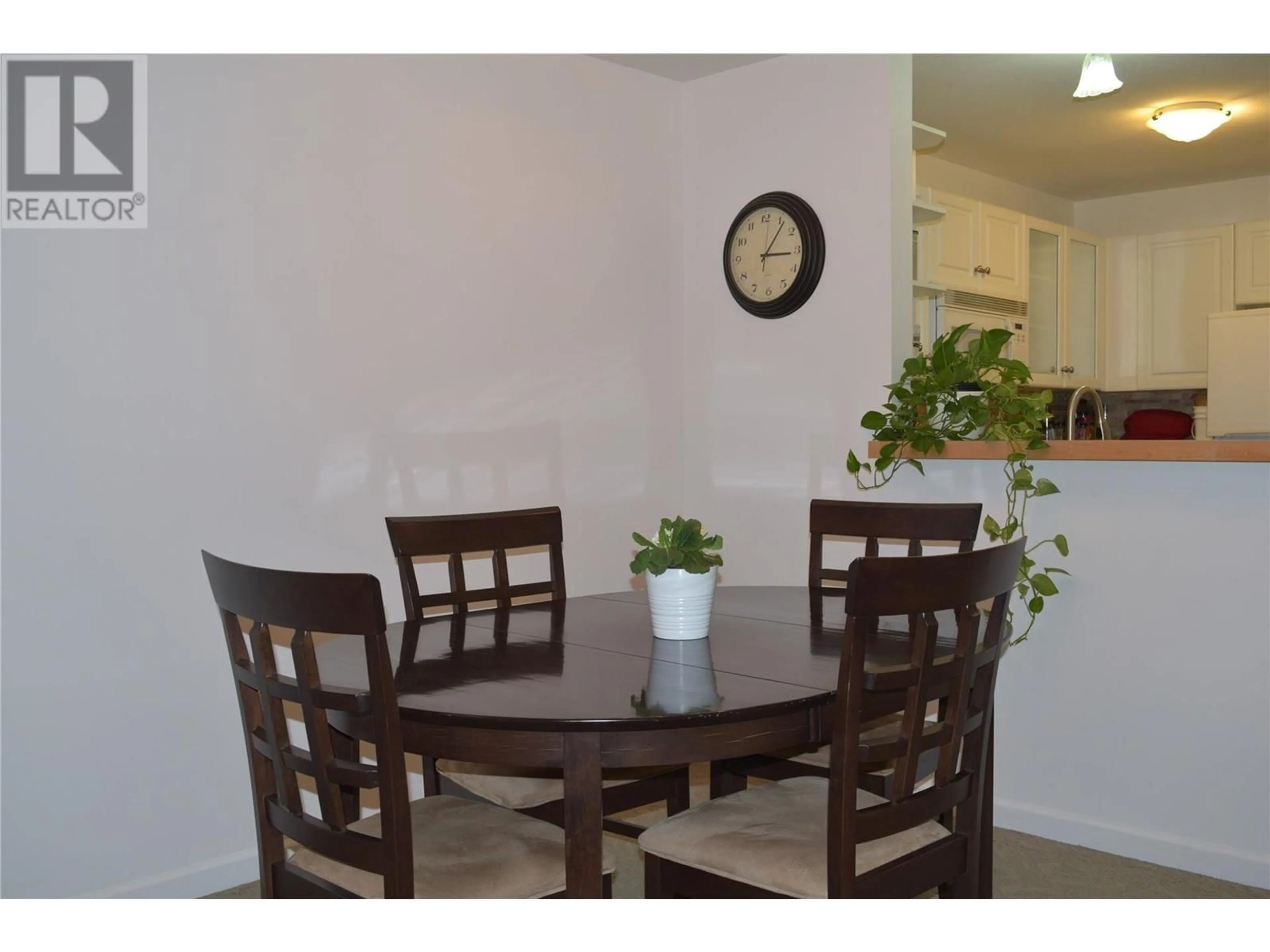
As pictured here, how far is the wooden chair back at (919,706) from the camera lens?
180 centimetres

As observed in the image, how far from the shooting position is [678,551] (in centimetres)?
234

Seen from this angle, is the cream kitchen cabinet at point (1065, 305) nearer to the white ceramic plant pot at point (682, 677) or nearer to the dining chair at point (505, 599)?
the dining chair at point (505, 599)

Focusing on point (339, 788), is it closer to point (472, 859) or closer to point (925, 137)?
point (472, 859)

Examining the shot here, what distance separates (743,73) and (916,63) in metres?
0.81

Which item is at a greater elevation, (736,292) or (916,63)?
(916,63)

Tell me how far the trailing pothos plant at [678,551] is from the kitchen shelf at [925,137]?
7.48 ft

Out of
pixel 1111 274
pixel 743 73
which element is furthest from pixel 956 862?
pixel 1111 274

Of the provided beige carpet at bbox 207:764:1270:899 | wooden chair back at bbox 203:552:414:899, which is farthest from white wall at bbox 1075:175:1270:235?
wooden chair back at bbox 203:552:414:899

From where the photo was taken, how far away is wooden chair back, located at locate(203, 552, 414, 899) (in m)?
1.72

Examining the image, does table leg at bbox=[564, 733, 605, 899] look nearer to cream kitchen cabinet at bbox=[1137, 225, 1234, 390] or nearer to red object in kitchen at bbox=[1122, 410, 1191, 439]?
red object in kitchen at bbox=[1122, 410, 1191, 439]

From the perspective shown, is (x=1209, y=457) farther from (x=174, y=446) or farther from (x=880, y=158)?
(x=174, y=446)

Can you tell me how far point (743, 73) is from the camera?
4168 mm

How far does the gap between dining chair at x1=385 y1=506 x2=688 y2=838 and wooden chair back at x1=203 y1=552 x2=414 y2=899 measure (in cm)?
48

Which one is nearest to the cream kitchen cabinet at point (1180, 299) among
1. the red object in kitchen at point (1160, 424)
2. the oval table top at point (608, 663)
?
the red object in kitchen at point (1160, 424)
